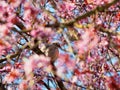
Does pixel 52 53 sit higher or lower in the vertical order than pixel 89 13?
lower

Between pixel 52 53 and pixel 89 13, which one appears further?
pixel 52 53

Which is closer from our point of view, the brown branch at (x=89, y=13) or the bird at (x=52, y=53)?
the brown branch at (x=89, y=13)

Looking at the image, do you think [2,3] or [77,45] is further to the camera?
[2,3]

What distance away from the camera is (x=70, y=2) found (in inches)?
267

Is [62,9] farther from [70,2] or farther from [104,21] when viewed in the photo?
[104,21]

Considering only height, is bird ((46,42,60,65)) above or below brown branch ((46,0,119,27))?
below

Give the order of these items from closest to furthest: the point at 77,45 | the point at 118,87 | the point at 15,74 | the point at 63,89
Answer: the point at 118,87 < the point at 77,45 < the point at 63,89 < the point at 15,74

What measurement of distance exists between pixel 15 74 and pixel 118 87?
2460mm

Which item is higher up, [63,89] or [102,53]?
[102,53]

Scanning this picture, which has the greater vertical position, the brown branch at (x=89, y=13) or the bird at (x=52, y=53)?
the brown branch at (x=89, y=13)

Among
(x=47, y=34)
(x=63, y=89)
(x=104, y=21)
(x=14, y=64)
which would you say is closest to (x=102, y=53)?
(x=104, y=21)

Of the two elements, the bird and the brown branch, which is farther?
the bird

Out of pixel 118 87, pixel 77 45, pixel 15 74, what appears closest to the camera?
pixel 118 87

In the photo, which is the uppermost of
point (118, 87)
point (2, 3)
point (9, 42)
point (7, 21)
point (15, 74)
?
point (2, 3)
